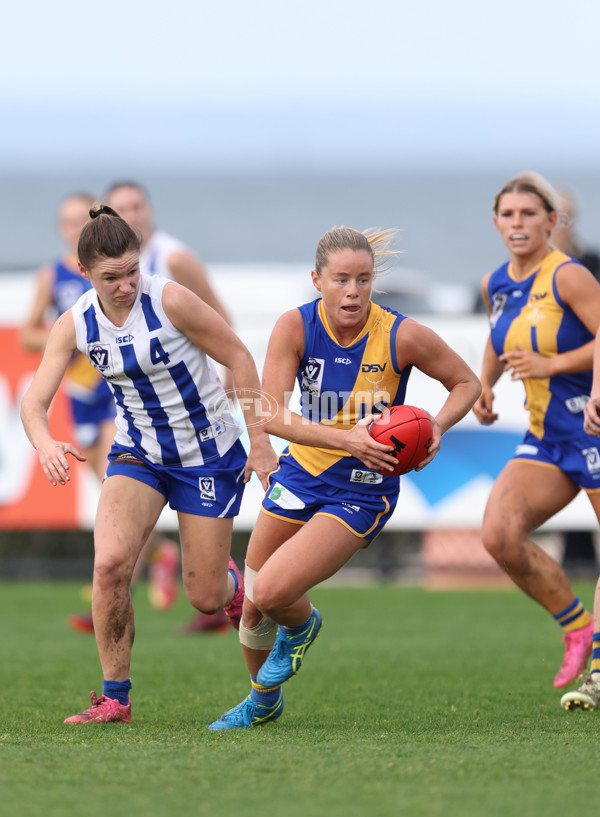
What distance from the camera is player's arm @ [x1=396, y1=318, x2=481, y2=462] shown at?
4.86 metres

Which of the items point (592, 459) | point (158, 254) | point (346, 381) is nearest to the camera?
point (346, 381)

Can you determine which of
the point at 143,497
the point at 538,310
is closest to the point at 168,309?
the point at 143,497

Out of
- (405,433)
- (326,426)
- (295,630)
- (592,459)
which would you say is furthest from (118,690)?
(592,459)

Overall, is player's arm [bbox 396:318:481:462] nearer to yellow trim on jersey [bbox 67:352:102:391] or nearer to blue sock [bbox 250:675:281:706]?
blue sock [bbox 250:675:281:706]

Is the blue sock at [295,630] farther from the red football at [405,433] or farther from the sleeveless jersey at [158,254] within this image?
the sleeveless jersey at [158,254]

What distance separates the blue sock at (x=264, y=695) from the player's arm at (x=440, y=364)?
1.05 m

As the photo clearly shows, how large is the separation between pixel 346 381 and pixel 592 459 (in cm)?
148

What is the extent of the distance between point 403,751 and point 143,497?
158 centimetres

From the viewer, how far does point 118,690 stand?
5129 mm

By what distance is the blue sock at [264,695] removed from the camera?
16.2 feet

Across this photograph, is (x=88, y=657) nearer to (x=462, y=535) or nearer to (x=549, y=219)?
(x=549, y=219)

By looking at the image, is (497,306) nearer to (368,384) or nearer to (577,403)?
(577,403)

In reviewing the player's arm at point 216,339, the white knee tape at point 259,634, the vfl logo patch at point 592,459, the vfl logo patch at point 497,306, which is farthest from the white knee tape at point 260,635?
the vfl logo patch at point 497,306

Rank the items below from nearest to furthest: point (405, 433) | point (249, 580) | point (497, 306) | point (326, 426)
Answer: point (405, 433)
point (326, 426)
point (249, 580)
point (497, 306)
